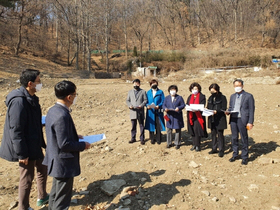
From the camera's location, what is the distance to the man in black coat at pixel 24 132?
2.74 metres

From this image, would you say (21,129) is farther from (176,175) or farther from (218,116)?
(218,116)

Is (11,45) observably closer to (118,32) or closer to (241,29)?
(118,32)

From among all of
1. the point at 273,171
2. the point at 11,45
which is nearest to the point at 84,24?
the point at 11,45

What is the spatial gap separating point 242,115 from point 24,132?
3.71 m

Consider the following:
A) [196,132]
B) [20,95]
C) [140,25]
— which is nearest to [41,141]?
[20,95]

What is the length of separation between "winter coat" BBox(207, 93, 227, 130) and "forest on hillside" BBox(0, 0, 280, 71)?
2612 centimetres

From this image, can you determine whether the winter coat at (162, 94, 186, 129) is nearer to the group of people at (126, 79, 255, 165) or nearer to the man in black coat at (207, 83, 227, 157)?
the group of people at (126, 79, 255, 165)

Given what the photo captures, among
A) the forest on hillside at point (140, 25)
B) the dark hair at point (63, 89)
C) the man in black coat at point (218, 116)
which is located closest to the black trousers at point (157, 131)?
the man in black coat at point (218, 116)

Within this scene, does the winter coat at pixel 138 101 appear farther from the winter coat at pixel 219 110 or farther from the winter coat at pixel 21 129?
the winter coat at pixel 21 129

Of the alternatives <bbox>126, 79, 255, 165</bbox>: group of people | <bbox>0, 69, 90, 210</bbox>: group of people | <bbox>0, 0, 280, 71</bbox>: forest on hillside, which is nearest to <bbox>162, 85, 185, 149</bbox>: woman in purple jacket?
<bbox>126, 79, 255, 165</bbox>: group of people

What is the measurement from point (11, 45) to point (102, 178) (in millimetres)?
31345

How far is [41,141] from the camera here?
3176 millimetres

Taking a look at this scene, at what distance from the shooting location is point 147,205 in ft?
10.4

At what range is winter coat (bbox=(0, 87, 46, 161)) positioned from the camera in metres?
2.73
